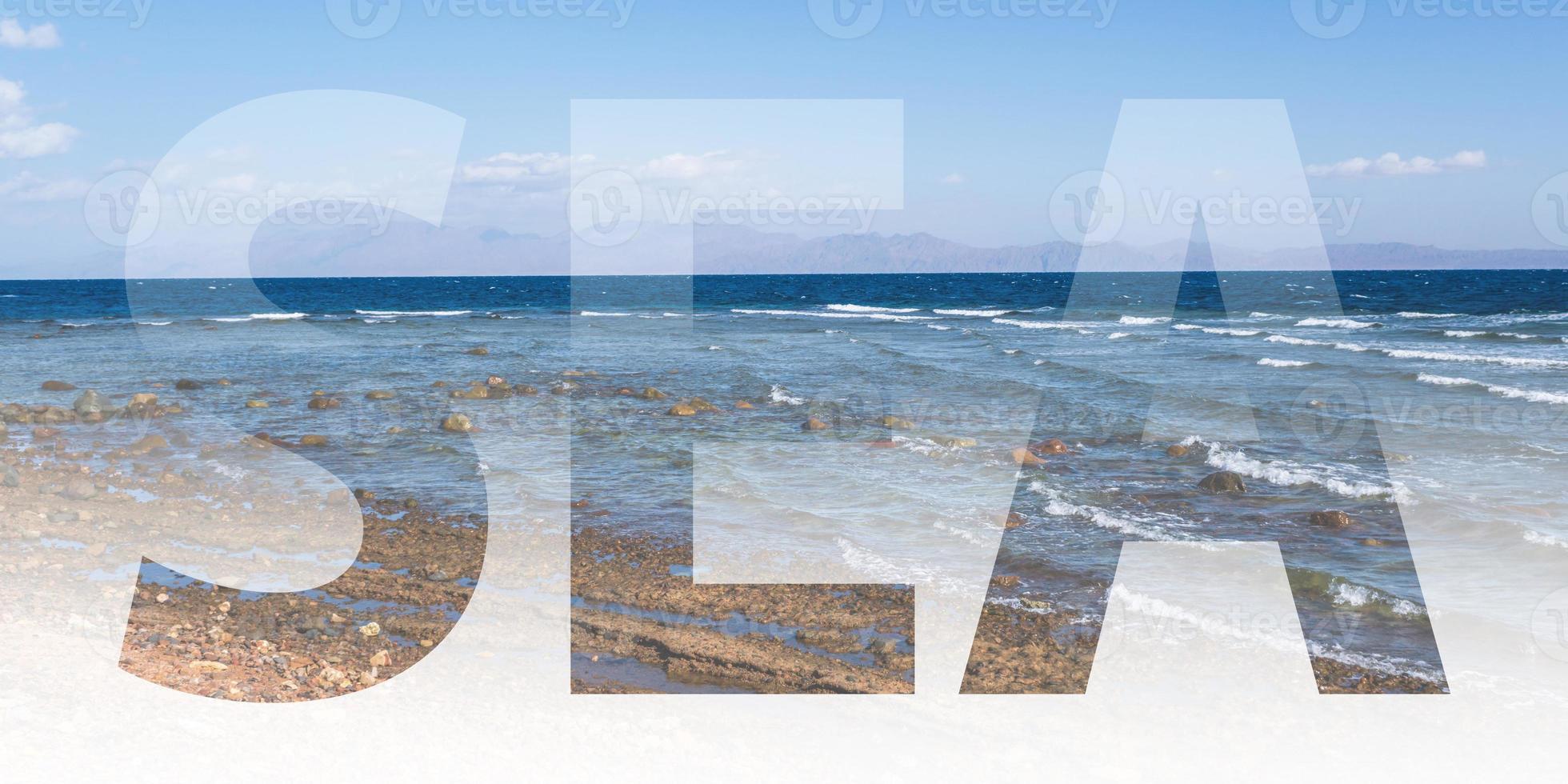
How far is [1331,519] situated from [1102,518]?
2693mm

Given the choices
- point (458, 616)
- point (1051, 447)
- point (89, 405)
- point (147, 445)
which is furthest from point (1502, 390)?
point (89, 405)

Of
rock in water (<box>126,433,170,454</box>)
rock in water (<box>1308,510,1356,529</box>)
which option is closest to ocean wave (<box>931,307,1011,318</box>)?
rock in water (<box>1308,510,1356,529</box>)

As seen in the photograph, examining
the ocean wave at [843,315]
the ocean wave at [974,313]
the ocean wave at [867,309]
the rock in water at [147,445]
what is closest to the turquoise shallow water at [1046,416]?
the rock in water at [147,445]

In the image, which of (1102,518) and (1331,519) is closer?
(1331,519)

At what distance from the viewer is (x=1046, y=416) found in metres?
20.8

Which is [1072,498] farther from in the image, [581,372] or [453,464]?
[581,372]

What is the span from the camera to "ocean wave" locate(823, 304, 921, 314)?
71062 millimetres

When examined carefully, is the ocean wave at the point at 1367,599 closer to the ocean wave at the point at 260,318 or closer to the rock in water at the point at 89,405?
the rock in water at the point at 89,405

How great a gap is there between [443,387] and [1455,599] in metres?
22.8

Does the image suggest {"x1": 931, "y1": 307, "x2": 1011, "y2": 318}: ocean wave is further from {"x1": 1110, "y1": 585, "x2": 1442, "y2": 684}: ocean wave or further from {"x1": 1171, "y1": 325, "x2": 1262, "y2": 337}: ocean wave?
{"x1": 1110, "y1": 585, "x2": 1442, "y2": 684}: ocean wave

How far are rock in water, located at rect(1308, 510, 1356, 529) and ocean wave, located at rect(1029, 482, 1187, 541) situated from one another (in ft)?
6.46

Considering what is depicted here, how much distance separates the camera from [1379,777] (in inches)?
242

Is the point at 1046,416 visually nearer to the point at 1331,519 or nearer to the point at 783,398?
the point at 783,398

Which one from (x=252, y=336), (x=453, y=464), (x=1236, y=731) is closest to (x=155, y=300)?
(x=252, y=336)
